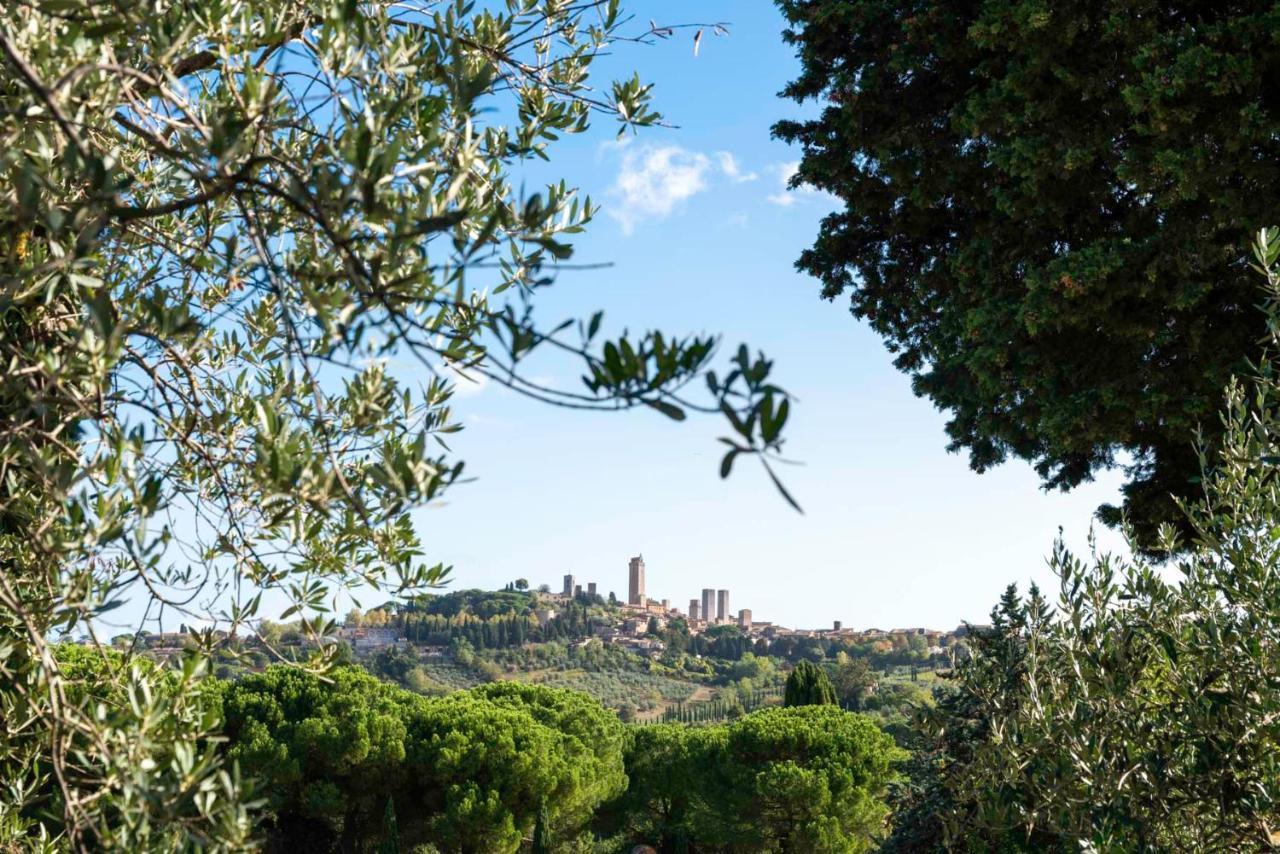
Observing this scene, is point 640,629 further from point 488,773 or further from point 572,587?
point 488,773

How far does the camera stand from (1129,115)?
8.56 metres

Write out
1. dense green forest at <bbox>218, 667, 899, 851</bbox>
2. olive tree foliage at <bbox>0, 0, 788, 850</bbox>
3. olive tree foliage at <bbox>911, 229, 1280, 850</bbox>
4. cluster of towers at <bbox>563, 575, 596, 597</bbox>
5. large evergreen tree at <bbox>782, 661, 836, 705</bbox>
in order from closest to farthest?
olive tree foliage at <bbox>0, 0, 788, 850</bbox> → olive tree foliage at <bbox>911, 229, 1280, 850</bbox> → dense green forest at <bbox>218, 667, 899, 851</bbox> → large evergreen tree at <bbox>782, 661, 836, 705</bbox> → cluster of towers at <bbox>563, 575, 596, 597</bbox>

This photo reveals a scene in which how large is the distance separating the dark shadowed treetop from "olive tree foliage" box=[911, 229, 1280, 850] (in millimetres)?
3969

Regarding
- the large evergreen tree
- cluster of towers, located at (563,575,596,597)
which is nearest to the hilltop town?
cluster of towers, located at (563,575,596,597)

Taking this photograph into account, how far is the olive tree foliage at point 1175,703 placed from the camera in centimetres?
351

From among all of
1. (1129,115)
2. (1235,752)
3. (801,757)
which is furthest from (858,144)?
(801,757)

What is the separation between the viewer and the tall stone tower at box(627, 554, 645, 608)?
141125 mm

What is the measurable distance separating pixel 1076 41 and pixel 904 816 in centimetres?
934

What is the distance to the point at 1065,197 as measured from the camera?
29.2 feet

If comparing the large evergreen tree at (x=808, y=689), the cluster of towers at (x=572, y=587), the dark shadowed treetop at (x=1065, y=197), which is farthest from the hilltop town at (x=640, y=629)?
the dark shadowed treetop at (x=1065, y=197)

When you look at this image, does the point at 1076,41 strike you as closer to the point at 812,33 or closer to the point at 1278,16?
the point at 1278,16

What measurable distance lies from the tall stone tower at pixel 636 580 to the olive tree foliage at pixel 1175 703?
452ft

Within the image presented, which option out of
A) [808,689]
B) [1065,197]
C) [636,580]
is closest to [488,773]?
[808,689]

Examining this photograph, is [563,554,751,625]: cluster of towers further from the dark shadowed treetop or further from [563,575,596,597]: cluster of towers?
the dark shadowed treetop
